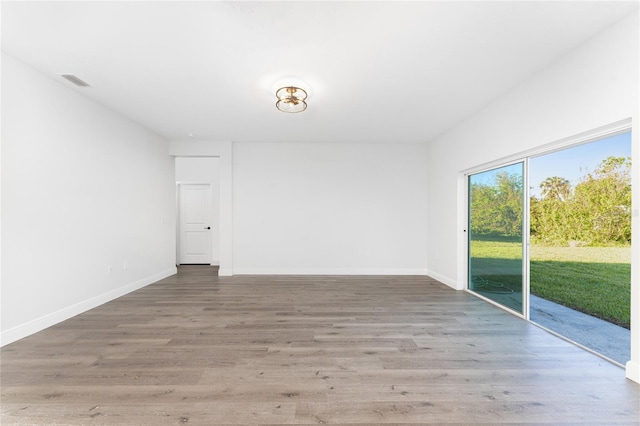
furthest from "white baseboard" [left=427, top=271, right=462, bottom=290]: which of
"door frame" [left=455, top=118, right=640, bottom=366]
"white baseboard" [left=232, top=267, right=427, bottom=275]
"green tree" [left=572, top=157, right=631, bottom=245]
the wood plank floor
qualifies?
"green tree" [left=572, top=157, right=631, bottom=245]

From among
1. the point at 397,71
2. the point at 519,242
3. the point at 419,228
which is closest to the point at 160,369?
the point at 397,71

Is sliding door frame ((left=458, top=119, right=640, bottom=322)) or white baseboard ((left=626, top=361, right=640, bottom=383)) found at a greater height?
Result: sliding door frame ((left=458, top=119, right=640, bottom=322))

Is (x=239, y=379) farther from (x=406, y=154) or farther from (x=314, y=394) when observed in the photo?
(x=406, y=154)

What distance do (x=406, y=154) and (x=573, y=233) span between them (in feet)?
10.0

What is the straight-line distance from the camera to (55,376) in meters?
1.90

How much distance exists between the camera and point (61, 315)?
2.88m

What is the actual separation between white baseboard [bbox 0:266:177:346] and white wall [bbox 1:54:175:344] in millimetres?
10

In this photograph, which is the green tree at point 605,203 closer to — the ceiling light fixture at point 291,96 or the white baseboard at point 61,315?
the ceiling light fixture at point 291,96

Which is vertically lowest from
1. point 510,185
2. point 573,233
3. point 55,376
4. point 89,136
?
point 55,376

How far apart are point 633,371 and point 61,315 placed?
525 cm

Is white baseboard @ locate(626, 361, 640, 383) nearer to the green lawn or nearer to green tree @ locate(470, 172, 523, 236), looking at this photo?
the green lawn

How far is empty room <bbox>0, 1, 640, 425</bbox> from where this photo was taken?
1783mm

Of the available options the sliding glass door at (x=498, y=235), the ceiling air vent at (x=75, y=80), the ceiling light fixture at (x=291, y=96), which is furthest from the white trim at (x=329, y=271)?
the ceiling air vent at (x=75, y=80)

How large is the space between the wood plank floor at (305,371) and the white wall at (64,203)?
0.41m
